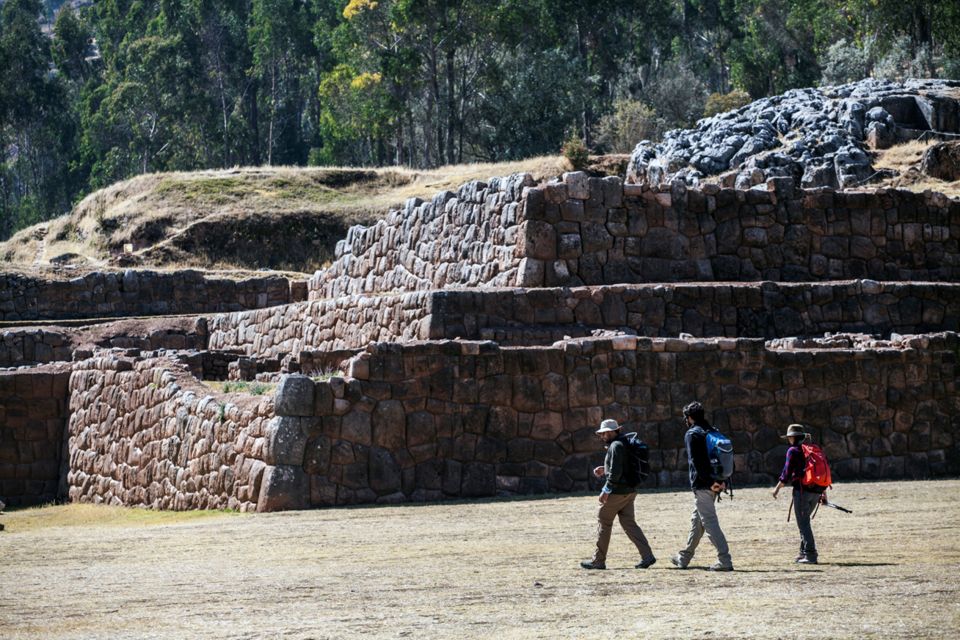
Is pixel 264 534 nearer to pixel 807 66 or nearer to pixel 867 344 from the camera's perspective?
pixel 867 344

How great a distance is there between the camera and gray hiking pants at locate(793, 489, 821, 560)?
11.5 metres

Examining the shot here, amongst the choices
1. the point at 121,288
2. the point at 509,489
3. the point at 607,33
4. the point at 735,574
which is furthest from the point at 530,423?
the point at 607,33

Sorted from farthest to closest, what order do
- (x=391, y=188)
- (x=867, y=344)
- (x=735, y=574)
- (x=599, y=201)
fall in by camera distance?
(x=391, y=188)
(x=599, y=201)
(x=867, y=344)
(x=735, y=574)

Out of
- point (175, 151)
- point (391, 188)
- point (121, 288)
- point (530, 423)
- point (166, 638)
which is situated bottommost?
point (166, 638)

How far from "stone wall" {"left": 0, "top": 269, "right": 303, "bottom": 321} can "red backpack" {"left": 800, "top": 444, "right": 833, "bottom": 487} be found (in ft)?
75.2

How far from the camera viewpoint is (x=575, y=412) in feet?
56.2

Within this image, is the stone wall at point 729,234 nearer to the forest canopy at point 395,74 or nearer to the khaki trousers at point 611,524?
the khaki trousers at point 611,524

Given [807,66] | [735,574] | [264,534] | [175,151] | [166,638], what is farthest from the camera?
[175,151]

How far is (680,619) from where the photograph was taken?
9.12m

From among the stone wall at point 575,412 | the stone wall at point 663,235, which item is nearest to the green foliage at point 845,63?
the stone wall at point 663,235

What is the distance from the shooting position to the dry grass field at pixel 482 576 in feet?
29.8

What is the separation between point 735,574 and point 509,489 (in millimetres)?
5989

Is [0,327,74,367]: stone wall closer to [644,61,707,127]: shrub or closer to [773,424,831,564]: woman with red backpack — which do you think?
[773,424,831,564]: woman with red backpack

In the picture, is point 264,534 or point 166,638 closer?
point 166,638
